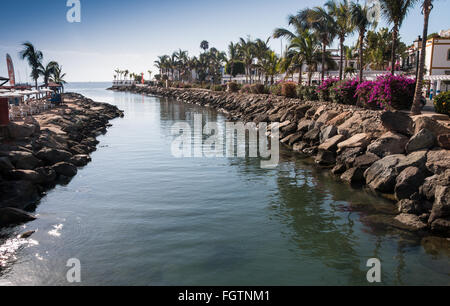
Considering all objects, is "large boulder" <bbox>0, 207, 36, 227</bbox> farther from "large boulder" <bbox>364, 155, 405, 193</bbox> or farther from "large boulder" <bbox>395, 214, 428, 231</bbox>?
"large boulder" <bbox>364, 155, 405, 193</bbox>

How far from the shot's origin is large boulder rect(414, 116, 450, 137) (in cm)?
1481

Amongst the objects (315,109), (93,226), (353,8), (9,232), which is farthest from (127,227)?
(353,8)

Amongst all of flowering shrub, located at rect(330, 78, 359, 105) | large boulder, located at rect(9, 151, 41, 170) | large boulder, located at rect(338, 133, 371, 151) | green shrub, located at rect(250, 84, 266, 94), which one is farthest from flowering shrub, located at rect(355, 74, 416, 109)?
green shrub, located at rect(250, 84, 266, 94)

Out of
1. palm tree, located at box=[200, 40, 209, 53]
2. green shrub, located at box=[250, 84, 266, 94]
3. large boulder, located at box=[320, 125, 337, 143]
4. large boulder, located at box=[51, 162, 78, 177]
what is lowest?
large boulder, located at box=[51, 162, 78, 177]

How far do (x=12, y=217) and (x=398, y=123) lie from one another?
16598 mm

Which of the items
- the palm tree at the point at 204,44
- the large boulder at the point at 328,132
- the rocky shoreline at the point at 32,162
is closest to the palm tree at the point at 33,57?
the rocky shoreline at the point at 32,162

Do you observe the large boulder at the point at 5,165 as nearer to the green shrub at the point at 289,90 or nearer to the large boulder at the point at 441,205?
the large boulder at the point at 441,205

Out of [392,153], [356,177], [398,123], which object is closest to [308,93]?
[398,123]

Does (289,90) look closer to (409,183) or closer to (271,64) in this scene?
(271,64)

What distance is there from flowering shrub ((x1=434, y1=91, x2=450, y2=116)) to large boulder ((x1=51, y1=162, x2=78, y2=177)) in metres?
18.5

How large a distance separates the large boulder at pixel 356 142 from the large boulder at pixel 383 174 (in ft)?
8.11

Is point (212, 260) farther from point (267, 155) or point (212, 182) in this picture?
point (267, 155)

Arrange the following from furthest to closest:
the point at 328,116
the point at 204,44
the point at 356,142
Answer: the point at 204,44 → the point at 328,116 → the point at 356,142

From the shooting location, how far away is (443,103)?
17.0 metres
